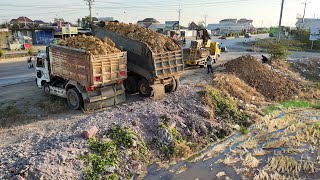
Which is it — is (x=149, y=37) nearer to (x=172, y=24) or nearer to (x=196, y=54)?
(x=196, y=54)

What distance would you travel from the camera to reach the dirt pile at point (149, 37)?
1342 cm

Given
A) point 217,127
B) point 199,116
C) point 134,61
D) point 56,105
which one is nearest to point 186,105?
point 199,116

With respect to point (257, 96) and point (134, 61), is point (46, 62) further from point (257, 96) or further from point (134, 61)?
point (257, 96)

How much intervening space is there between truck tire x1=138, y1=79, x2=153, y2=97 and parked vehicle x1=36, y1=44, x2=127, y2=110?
3.90ft

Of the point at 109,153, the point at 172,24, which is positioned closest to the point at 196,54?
the point at 109,153

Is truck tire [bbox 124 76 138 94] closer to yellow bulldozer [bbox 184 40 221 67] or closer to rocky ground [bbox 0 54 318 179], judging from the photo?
rocky ground [bbox 0 54 318 179]

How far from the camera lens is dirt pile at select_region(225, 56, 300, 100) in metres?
17.8

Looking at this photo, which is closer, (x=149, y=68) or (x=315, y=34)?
(x=149, y=68)

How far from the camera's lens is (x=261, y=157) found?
33.0 feet

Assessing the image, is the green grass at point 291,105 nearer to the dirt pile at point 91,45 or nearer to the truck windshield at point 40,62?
the dirt pile at point 91,45

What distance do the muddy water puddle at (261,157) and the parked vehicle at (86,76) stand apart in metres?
4.18

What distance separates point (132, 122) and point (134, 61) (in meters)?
3.97

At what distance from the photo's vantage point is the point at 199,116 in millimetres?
12531

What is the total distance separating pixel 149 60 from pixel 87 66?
2972mm
